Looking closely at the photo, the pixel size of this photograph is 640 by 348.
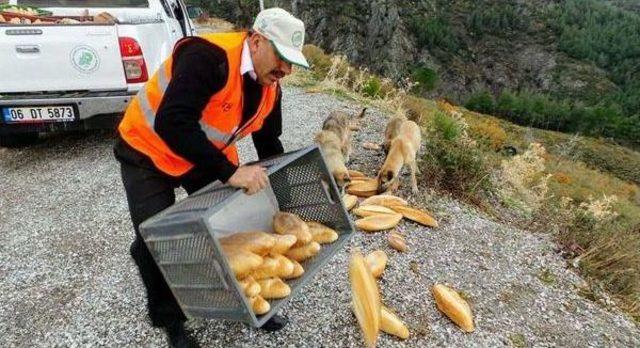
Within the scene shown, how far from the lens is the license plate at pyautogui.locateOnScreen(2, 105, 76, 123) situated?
5.24 m

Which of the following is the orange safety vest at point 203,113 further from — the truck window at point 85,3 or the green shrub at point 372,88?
the green shrub at point 372,88

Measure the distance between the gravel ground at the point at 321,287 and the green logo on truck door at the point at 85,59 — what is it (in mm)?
1287

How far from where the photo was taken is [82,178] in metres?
5.67

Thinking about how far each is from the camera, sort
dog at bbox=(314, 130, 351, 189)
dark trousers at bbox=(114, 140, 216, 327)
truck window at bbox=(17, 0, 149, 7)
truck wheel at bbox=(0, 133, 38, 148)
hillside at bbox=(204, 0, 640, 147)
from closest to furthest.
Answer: dark trousers at bbox=(114, 140, 216, 327), dog at bbox=(314, 130, 351, 189), truck wheel at bbox=(0, 133, 38, 148), truck window at bbox=(17, 0, 149, 7), hillside at bbox=(204, 0, 640, 147)

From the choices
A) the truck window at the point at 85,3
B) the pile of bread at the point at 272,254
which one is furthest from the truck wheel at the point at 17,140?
the pile of bread at the point at 272,254

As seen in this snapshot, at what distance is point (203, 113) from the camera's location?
2.22 meters

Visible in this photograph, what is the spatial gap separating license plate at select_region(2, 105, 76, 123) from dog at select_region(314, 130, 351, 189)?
2742 mm

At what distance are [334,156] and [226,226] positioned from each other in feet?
8.07

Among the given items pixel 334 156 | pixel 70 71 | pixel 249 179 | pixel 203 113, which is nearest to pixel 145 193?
pixel 203 113

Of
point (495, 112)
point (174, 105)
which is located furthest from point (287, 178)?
point (495, 112)

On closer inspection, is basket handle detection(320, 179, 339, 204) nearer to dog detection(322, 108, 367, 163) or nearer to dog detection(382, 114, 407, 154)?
dog detection(322, 108, 367, 163)

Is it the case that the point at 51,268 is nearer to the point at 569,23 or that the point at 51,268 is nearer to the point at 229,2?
the point at 229,2

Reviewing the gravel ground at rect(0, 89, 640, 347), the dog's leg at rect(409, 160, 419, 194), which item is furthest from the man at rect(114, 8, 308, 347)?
the dog's leg at rect(409, 160, 419, 194)

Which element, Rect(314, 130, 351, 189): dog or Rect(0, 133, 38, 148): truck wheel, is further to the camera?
Rect(0, 133, 38, 148): truck wheel
